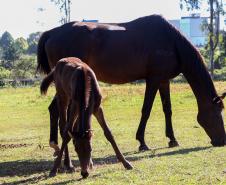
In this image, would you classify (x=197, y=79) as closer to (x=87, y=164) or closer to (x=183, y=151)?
(x=183, y=151)

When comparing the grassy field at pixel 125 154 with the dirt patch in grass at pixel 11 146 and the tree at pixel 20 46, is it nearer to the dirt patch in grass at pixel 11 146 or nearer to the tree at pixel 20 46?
the dirt patch in grass at pixel 11 146

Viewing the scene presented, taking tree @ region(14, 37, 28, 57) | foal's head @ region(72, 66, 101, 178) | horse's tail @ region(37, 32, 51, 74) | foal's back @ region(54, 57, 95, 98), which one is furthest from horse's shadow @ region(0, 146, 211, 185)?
tree @ region(14, 37, 28, 57)

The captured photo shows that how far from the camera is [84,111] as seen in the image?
719 cm

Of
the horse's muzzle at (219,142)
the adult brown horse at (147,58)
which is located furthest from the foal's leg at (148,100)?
the horse's muzzle at (219,142)

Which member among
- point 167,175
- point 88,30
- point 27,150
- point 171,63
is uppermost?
point 88,30

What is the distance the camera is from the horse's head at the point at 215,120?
10852 millimetres

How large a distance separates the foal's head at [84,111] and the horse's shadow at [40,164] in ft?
3.41

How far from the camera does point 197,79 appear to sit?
435 inches

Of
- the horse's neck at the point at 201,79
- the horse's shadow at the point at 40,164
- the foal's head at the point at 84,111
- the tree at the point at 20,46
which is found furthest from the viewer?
the tree at the point at 20,46

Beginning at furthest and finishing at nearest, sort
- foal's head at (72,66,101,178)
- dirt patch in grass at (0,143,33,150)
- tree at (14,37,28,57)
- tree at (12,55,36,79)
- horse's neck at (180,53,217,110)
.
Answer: tree at (14,37,28,57) → tree at (12,55,36,79) → dirt patch in grass at (0,143,33,150) → horse's neck at (180,53,217,110) → foal's head at (72,66,101,178)

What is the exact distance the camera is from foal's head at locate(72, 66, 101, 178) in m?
7.06

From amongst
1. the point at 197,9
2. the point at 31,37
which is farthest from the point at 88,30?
the point at 31,37

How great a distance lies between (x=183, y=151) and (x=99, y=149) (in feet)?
6.22

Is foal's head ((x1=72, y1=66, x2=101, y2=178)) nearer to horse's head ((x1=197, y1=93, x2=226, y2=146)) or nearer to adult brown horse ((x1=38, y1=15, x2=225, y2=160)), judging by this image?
adult brown horse ((x1=38, y1=15, x2=225, y2=160))
